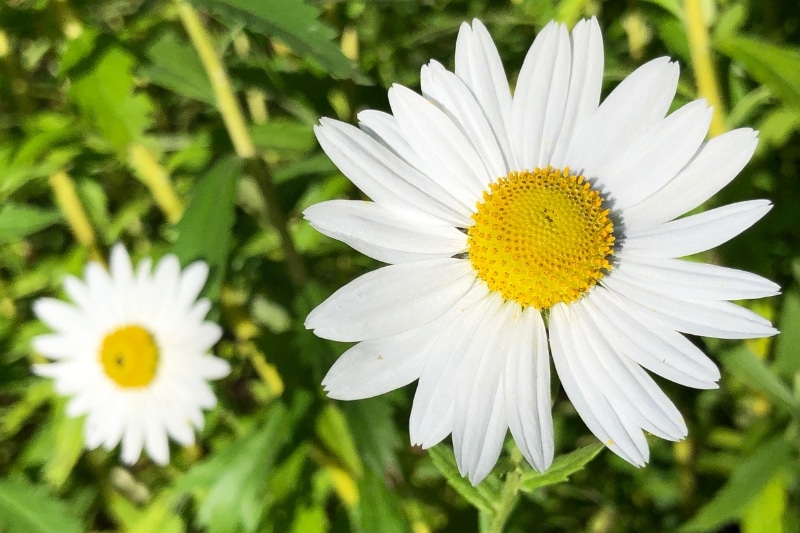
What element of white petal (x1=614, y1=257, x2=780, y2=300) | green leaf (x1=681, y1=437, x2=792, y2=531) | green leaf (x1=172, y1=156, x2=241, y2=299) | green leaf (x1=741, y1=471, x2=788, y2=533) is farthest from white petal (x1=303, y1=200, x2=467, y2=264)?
green leaf (x1=741, y1=471, x2=788, y2=533)

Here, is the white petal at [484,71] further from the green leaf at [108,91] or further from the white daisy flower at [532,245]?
the green leaf at [108,91]

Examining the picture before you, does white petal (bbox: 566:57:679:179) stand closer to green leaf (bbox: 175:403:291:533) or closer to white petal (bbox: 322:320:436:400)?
white petal (bbox: 322:320:436:400)

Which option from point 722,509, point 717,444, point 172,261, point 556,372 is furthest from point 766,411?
point 172,261

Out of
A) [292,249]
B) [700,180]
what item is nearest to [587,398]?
[700,180]

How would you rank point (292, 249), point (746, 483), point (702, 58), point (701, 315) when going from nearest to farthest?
point (701, 315)
point (702, 58)
point (746, 483)
point (292, 249)

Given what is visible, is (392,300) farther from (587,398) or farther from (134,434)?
(134,434)

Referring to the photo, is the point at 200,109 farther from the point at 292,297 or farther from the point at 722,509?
the point at 722,509
